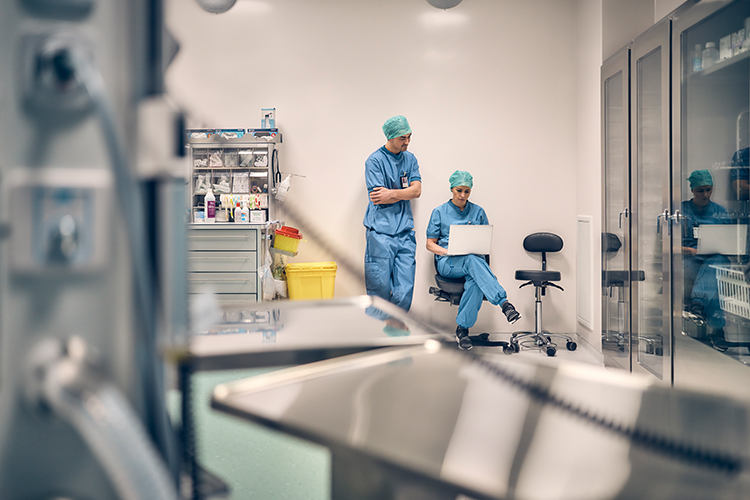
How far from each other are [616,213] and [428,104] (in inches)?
69.8

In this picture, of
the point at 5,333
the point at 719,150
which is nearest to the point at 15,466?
the point at 5,333

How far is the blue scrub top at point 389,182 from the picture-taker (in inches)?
147

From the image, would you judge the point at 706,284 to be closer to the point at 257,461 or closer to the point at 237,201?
the point at 257,461

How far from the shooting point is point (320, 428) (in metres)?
0.37

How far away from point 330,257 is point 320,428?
392 cm

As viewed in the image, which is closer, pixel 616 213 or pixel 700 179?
pixel 700 179

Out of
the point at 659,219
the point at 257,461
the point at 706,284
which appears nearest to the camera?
the point at 257,461

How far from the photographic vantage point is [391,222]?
3.73 meters

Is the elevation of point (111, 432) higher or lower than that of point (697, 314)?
higher

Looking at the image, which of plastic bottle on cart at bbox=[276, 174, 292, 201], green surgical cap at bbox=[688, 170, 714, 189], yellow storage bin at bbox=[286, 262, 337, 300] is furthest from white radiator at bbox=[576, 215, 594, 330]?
plastic bottle on cart at bbox=[276, 174, 292, 201]

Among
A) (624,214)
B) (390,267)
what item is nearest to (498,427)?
(624,214)

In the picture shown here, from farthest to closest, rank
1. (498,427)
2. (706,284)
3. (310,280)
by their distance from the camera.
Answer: (310,280), (706,284), (498,427)

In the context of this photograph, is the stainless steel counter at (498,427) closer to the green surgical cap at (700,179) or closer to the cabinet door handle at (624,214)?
the green surgical cap at (700,179)

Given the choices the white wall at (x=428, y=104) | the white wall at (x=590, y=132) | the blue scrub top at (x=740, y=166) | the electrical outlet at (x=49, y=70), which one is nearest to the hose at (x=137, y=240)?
the electrical outlet at (x=49, y=70)
